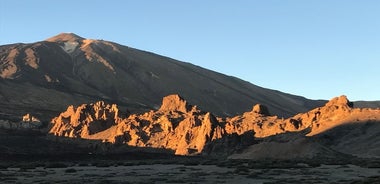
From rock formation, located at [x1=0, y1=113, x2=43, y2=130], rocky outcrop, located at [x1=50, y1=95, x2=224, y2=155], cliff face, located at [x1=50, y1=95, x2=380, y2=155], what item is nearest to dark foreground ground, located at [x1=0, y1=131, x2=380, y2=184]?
rocky outcrop, located at [x1=50, y1=95, x2=224, y2=155]

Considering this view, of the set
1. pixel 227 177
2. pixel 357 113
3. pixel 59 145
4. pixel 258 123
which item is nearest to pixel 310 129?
pixel 357 113

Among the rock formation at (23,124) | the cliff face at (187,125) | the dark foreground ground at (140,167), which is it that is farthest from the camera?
the rock formation at (23,124)

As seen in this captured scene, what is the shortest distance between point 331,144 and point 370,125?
27.0 ft

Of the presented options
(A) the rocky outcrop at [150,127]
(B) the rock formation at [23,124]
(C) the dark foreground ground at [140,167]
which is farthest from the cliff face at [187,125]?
(C) the dark foreground ground at [140,167]

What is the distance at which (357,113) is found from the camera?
10569 centimetres

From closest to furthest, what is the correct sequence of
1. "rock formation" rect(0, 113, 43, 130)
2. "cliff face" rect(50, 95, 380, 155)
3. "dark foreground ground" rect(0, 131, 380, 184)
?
1. "dark foreground ground" rect(0, 131, 380, 184)
2. "cliff face" rect(50, 95, 380, 155)
3. "rock formation" rect(0, 113, 43, 130)

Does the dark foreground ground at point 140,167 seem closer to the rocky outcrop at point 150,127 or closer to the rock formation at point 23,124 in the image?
the rocky outcrop at point 150,127

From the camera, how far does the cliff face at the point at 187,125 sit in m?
106

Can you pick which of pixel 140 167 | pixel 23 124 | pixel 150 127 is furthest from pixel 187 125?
pixel 23 124

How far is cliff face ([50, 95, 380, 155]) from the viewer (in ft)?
348

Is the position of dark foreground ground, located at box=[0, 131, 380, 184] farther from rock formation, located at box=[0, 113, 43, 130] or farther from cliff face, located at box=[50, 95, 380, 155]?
rock formation, located at box=[0, 113, 43, 130]

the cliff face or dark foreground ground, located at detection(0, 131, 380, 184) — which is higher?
the cliff face

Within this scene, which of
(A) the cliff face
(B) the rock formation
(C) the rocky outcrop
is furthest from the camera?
(B) the rock formation

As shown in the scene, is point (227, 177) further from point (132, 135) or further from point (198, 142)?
point (132, 135)
